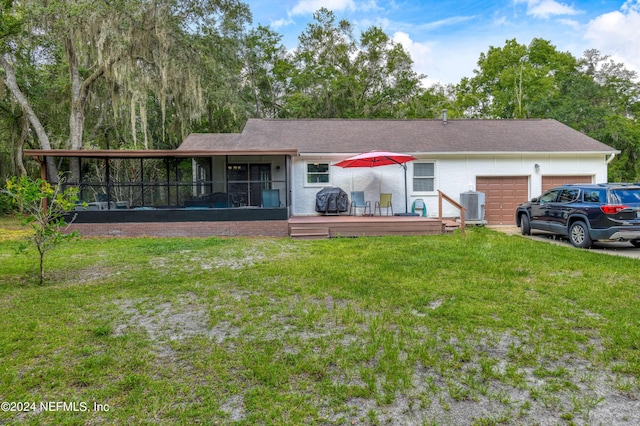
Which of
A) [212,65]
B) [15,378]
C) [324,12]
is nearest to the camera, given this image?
[15,378]

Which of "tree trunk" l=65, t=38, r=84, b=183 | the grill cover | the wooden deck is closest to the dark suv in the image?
the wooden deck

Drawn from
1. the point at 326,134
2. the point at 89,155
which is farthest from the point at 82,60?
the point at 326,134

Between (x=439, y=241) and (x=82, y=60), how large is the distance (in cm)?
1450

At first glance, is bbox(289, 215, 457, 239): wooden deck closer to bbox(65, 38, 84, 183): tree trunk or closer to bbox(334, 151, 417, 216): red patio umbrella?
bbox(334, 151, 417, 216): red patio umbrella

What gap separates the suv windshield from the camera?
767 centimetres

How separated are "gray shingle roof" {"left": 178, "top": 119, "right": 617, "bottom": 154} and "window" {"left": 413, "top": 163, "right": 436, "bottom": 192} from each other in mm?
572

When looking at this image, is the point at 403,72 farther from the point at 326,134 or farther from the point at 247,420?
the point at 247,420

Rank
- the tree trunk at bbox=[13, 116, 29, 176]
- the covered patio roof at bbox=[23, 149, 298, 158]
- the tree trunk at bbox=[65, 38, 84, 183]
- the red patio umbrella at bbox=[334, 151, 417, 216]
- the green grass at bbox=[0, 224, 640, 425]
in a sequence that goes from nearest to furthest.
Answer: the green grass at bbox=[0, 224, 640, 425], the covered patio roof at bbox=[23, 149, 298, 158], the red patio umbrella at bbox=[334, 151, 417, 216], the tree trunk at bbox=[65, 38, 84, 183], the tree trunk at bbox=[13, 116, 29, 176]

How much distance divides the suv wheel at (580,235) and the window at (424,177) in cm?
476

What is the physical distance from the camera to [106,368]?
9.22 ft

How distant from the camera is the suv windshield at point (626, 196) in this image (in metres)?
7.67

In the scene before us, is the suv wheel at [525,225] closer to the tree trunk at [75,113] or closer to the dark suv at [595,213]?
the dark suv at [595,213]

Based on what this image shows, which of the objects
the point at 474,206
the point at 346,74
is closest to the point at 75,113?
the point at 474,206

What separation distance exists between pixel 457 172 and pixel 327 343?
10680mm
